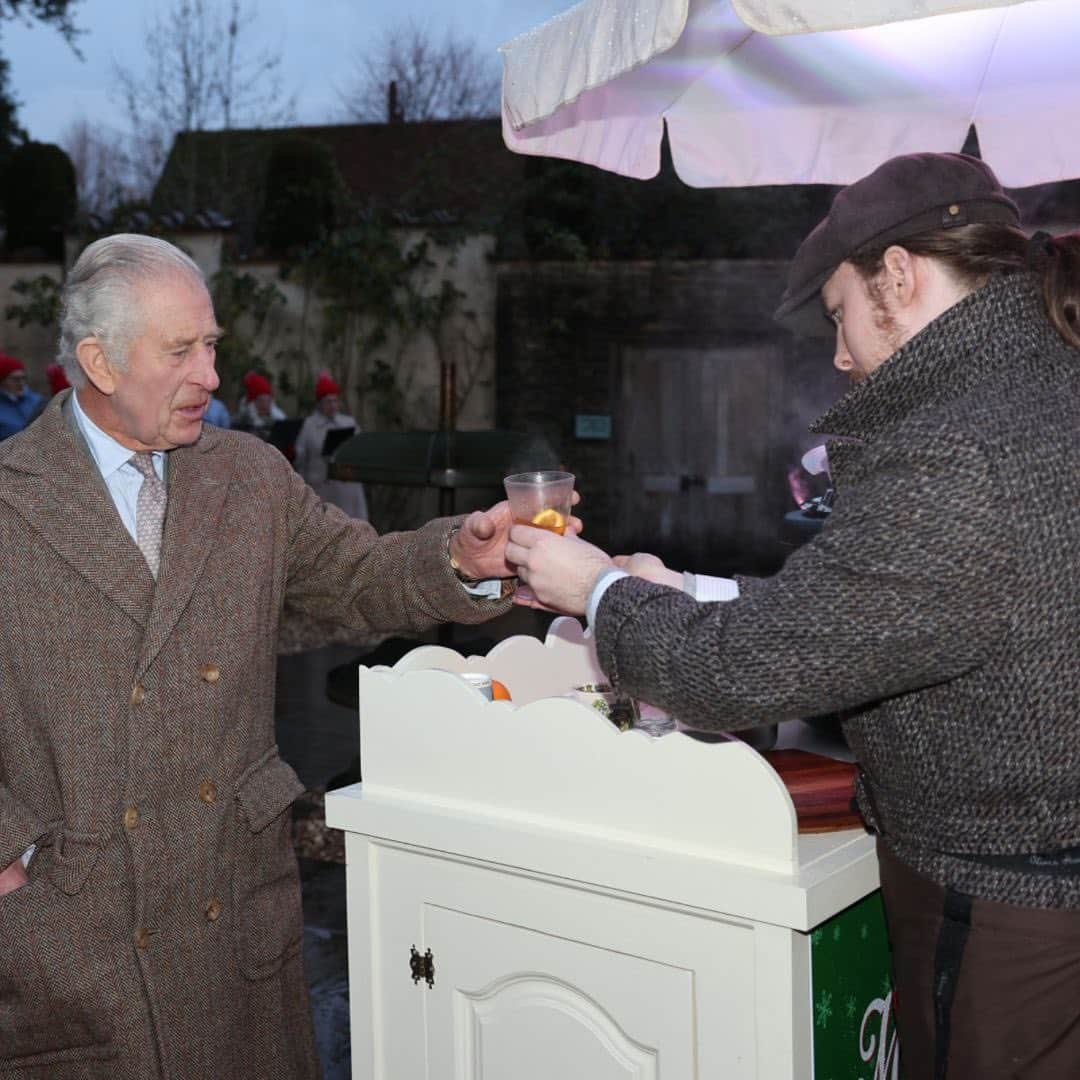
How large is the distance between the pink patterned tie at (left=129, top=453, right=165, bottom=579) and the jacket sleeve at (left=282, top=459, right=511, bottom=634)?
23 centimetres

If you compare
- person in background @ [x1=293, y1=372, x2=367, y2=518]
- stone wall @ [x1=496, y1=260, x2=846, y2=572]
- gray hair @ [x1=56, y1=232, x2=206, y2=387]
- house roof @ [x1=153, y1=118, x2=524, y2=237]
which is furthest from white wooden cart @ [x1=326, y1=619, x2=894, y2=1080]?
house roof @ [x1=153, y1=118, x2=524, y2=237]

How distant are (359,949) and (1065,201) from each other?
776 cm

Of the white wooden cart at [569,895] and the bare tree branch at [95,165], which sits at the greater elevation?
the bare tree branch at [95,165]

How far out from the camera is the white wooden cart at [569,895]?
61.8 inches

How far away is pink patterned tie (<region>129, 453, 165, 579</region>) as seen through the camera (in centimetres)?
205

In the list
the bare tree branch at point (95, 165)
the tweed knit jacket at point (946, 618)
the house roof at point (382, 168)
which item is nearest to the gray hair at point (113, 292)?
the tweed knit jacket at point (946, 618)

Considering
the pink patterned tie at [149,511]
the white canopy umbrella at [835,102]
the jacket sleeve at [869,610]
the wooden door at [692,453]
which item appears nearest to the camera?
the jacket sleeve at [869,610]

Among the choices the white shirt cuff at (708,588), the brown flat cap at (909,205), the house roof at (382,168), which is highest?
the house roof at (382,168)

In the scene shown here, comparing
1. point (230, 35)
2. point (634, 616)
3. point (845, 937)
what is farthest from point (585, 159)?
point (230, 35)

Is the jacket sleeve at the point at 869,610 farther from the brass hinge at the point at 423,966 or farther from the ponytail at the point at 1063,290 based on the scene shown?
the brass hinge at the point at 423,966

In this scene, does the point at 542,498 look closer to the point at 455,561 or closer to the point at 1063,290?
the point at 455,561

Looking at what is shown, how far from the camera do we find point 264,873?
2.10 m

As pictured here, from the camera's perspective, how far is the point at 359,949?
195 centimetres

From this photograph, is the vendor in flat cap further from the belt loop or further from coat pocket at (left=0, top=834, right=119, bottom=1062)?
coat pocket at (left=0, top=834, right=119, bottom=1062)
